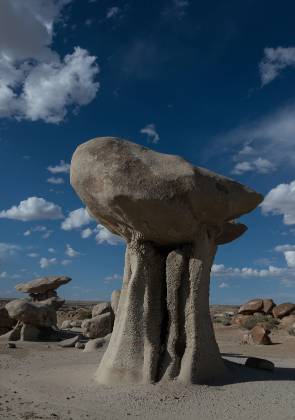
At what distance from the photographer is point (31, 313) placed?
55.4 ft

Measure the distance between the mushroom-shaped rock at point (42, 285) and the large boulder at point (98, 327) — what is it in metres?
6.93

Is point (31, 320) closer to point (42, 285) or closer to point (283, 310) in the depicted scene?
point (42, 285)

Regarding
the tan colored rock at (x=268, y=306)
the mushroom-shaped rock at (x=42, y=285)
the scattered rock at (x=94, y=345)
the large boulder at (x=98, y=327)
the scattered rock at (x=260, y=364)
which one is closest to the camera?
the scattered rock at (x=260, y=364)

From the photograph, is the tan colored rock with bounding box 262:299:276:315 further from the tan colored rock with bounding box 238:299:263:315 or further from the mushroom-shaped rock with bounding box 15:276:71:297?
the mushroom-shaped rock with bounding box 15:276:71:297

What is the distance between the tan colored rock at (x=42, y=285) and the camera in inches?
949

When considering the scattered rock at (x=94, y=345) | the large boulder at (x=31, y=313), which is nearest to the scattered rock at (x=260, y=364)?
the scattered rock at (x=94, y=345)

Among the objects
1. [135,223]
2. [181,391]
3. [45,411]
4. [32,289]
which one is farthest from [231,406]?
[32,289]

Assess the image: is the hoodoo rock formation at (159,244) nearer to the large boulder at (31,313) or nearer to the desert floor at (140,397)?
the desert floor at (140,397)

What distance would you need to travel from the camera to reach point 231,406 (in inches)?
267

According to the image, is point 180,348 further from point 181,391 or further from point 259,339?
point 259,339

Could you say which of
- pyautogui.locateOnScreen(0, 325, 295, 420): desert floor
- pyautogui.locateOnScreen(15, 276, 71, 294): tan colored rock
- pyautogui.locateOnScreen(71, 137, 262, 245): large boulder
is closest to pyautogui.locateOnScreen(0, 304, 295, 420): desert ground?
pyautogui.locateOnScreen(0, 325, 295, 420): desert floor

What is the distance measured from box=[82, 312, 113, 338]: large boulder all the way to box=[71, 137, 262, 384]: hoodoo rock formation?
9.17 metres

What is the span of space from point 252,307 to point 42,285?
11.9 m

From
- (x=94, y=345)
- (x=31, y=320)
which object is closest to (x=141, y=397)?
(x=94, y=345)
